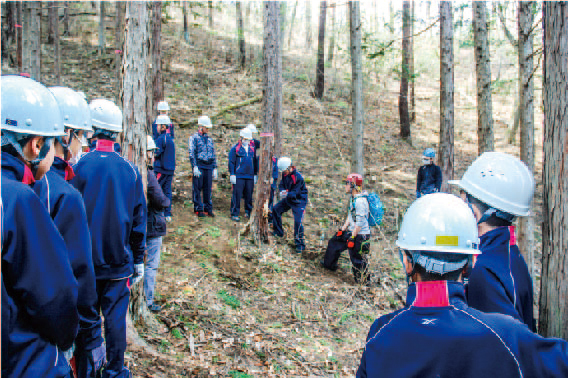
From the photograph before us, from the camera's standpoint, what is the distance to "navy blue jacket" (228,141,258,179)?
11.6m

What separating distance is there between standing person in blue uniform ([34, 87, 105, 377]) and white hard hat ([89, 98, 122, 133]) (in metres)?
0.26

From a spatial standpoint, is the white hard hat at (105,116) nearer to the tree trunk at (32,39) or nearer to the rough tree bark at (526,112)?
the rough tree bark at (526,112)

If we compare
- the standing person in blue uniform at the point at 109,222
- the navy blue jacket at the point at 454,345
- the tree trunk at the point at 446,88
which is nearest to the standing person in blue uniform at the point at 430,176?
the tree trunk at the point at 446,88

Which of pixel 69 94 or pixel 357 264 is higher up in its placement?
pixel 69 94

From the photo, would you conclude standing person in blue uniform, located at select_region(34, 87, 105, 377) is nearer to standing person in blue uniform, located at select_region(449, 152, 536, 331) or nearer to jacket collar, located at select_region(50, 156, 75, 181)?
jacket collar, located at select_region(50, 156, 75, 181)

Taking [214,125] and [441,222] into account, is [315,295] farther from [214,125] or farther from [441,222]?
[214,125]

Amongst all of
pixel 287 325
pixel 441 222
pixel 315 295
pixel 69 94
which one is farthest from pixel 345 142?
pixel 441 222

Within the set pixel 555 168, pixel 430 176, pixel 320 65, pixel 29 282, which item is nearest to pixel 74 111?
pixel 29 282

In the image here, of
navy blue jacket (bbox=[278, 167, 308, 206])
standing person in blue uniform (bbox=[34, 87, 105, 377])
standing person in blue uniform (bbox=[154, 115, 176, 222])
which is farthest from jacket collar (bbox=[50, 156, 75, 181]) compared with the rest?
navy blue jacket (bbox=[278, 167, 308, 206])

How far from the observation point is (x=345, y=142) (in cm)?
2008

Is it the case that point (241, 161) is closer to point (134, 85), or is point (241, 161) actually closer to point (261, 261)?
point (261, 261)

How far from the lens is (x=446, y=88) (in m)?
12.5

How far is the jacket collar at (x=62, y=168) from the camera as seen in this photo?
11.3 feet

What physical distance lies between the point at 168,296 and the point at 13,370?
4978 millimetres
